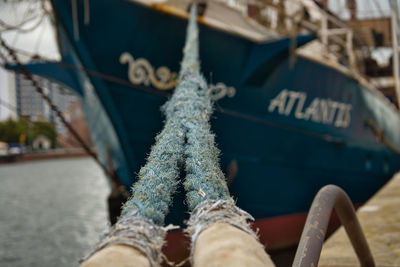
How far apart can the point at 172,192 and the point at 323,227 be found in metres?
0.74

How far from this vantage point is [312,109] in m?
6.54

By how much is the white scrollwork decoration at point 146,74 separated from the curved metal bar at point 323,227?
3347 mm

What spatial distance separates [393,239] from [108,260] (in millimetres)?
3194

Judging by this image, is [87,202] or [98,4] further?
[87,202]

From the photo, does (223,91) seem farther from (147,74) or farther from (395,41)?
(395,41)

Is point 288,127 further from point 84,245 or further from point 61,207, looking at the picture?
point 61,207

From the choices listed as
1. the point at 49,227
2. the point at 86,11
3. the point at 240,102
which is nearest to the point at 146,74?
the point at 86,11

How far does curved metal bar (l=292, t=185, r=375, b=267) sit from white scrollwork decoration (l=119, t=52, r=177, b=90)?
3.35 metres

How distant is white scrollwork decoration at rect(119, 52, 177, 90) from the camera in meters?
5.05

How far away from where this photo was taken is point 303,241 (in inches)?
60.2

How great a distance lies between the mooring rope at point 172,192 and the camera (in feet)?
3.43

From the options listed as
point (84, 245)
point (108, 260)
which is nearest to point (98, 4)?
point (108, 260)

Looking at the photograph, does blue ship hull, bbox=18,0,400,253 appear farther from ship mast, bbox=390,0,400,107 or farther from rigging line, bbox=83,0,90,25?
ship mast, bbox=390,0,400,107

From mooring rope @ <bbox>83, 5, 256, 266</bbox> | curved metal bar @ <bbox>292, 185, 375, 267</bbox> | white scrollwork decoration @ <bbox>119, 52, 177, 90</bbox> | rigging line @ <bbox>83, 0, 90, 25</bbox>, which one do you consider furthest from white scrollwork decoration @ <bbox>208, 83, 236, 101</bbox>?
mooring rope @ <bbox>83, 5, 256, 266</bbox>
